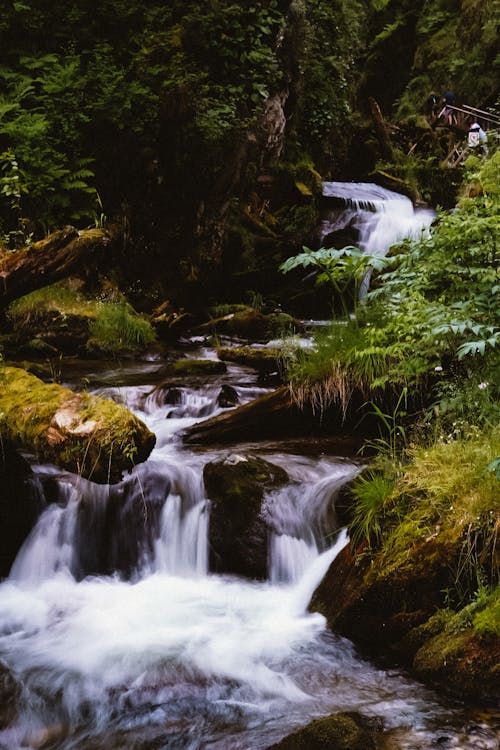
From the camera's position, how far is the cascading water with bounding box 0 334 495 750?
3482mm

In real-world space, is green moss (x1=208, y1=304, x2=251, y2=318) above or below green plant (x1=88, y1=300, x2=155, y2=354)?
above

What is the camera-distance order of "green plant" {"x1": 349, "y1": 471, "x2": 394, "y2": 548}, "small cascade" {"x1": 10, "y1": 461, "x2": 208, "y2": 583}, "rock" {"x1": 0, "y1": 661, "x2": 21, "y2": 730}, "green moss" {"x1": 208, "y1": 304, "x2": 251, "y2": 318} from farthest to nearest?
1. "green moss" {"x1": 208, "y1": 304, "x2": 251, "y2": 318}
2. "small cascade" {"x1": 10, "y1": 461, "x2": 208, "y2": 583}
3. "green plant" {"x1": 349, "y1": 471, "x2": 394, "y2": 548}
4. "rock" {"x1": 0, "y1": 661, "x2": 21, "y2": 730}

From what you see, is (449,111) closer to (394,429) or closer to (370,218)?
(370,218)

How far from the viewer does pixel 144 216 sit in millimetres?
11531

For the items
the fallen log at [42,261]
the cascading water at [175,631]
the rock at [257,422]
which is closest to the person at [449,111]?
the rock at [257,422]

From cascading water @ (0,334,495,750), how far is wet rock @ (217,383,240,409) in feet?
3.08

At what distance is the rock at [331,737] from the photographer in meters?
2.86

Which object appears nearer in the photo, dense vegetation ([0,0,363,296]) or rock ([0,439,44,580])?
rock ([0,439,44,580])

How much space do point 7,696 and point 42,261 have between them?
344 centimetres

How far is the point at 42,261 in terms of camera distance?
5.58 meters

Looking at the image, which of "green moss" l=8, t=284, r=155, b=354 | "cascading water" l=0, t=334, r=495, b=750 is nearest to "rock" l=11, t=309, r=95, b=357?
"green moss" l=8, t=284, r=155, b=354

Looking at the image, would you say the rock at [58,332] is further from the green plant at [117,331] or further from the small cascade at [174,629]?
the small cascade at [174,629]

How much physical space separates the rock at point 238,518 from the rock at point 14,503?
1.52m

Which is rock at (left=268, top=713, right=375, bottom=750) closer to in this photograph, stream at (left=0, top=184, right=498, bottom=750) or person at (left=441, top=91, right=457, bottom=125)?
stream at (left=0, top=184, right=498, bottom=750)
